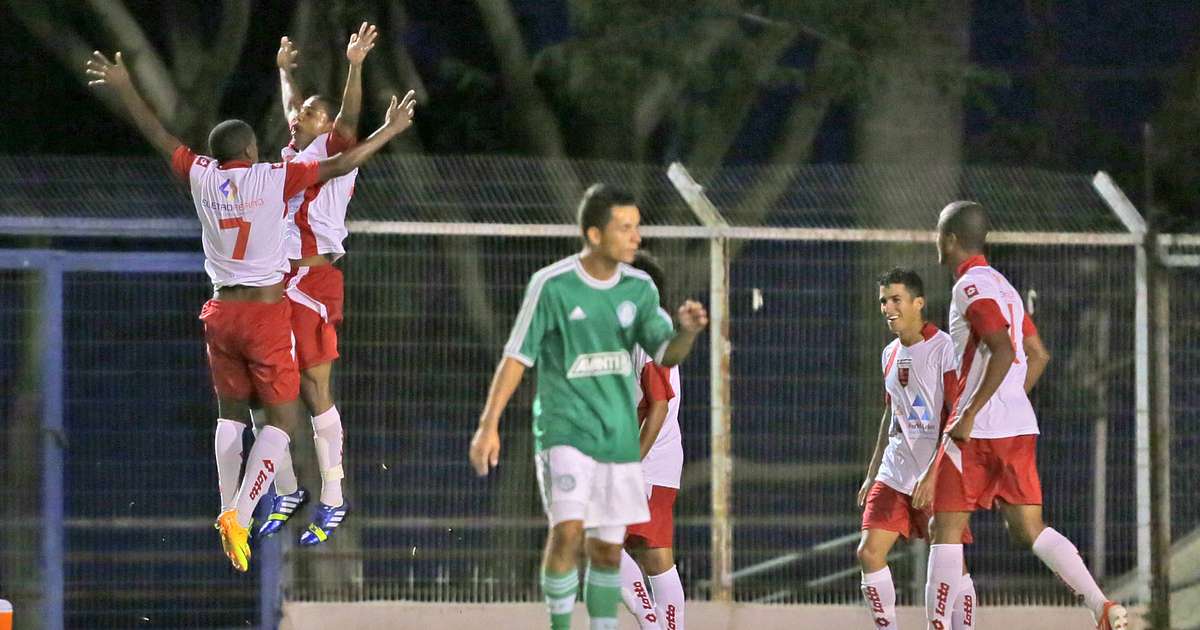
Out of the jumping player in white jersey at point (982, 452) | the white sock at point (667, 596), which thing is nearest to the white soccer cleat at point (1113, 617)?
the jumping player in white jersey at point (982, 452)

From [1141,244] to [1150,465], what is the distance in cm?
133

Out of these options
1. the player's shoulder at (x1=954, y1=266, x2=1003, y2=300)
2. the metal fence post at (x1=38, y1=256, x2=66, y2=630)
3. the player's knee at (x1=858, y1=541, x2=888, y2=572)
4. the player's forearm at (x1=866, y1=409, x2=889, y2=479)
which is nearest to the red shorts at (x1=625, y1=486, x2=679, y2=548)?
the player's knee at (x1=858, y1=541, x2=888, y2=572)

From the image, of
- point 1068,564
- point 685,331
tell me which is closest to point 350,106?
point 685,331

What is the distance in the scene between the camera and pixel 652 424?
26.8 ft

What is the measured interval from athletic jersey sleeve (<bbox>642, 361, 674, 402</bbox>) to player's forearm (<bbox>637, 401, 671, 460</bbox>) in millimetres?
31

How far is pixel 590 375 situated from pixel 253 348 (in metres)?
2.31

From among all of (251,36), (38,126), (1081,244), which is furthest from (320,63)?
(1081,244)

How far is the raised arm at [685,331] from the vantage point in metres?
7.02

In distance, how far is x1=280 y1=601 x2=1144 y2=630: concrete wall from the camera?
428 inches

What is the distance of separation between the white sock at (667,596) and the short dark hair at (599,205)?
2254 millimetres

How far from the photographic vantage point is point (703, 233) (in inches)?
437

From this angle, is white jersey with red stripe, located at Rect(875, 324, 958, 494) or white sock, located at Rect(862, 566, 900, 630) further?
white sock, located at Rect(862, 566, 900, 630)

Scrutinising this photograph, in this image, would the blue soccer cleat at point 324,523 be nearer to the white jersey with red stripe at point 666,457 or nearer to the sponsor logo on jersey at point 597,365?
the white jersey with red stripe at point 666,457

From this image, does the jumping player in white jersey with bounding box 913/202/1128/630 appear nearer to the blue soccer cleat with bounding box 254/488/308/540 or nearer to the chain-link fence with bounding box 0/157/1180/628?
the chain-link fence with bounding box 0/157/1180/628
